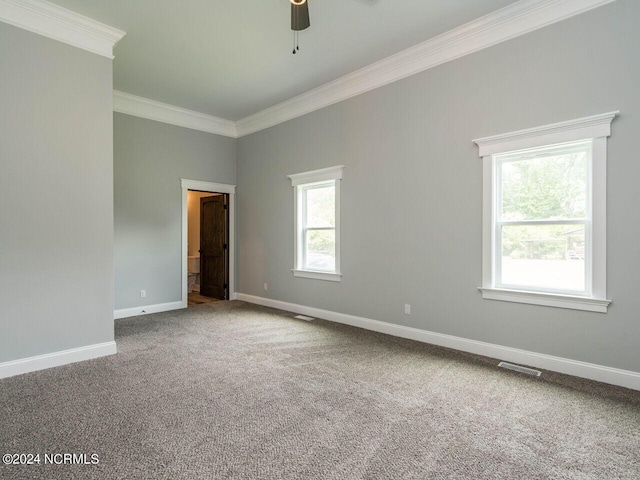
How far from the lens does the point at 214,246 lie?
22.3ft

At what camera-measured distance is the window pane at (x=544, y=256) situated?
3014 millimetres

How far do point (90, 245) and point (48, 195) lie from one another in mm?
585

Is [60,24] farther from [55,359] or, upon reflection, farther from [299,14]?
[55,359]

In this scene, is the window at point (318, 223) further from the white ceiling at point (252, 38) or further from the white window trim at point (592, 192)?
the white window trim at point (592, 192)

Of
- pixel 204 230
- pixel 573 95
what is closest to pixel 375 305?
pixel 573 95

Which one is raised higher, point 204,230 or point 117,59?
point 117,59

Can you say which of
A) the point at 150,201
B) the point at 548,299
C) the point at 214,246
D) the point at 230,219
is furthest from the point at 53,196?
the point at 548,299

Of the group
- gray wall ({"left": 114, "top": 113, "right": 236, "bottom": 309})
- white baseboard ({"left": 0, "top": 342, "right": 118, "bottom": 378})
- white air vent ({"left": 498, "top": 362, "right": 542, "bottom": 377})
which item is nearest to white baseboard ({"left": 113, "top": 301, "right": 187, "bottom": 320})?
gray wall ({"left": 114, "top": 113, "right": 236, "bottom": 309})

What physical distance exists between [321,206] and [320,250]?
2.24 feet

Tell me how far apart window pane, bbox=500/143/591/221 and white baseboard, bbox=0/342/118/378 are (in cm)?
433

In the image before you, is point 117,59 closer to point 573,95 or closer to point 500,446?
point 573,95

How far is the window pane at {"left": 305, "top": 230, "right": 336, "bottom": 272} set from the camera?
509 cm

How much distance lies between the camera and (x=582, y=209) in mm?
2975

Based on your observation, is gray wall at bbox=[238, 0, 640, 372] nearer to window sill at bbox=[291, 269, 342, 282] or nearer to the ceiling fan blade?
window sill at bbox=[291, 269, 342, 282]
